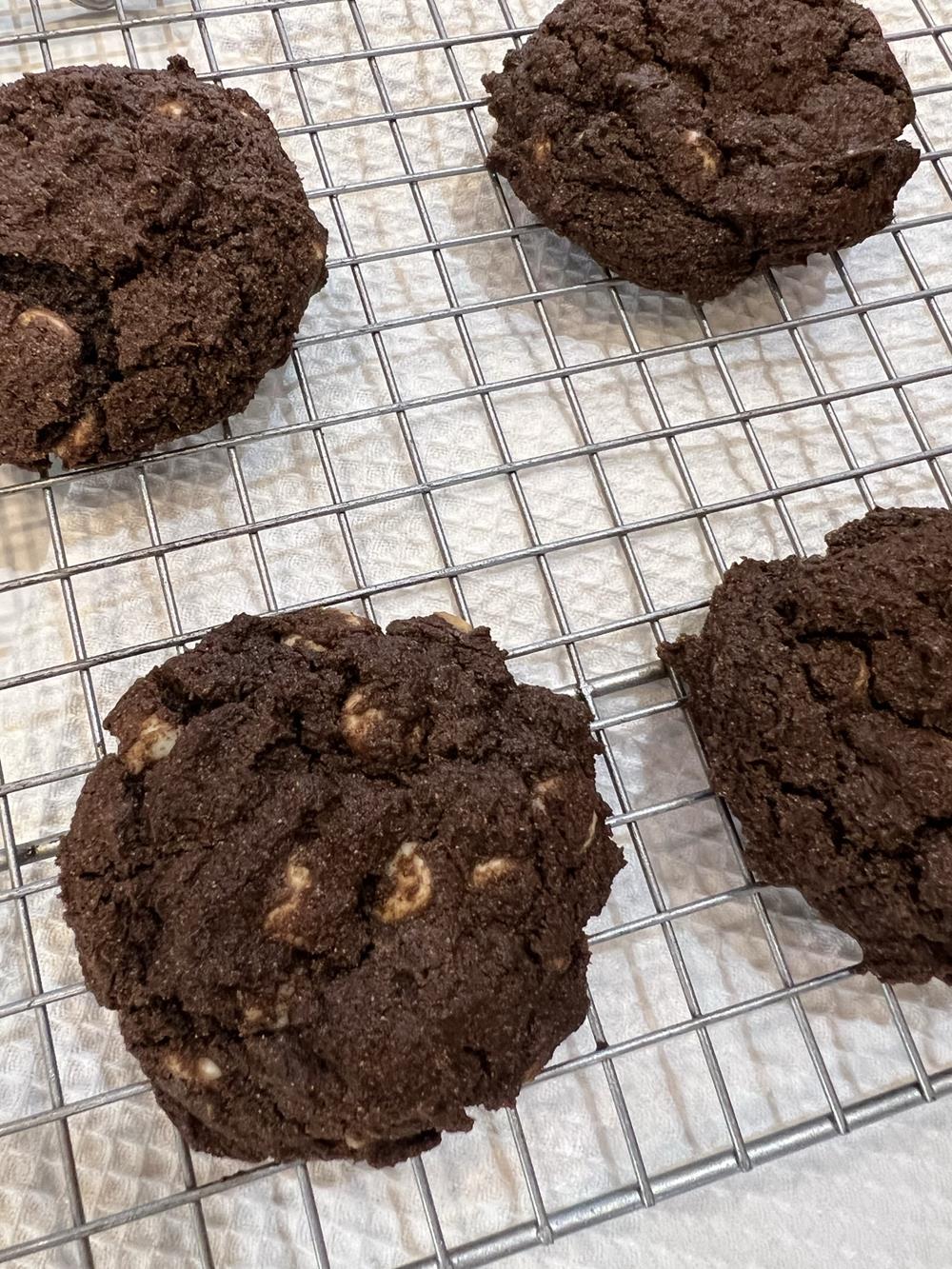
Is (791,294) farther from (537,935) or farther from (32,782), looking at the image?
(32,782)

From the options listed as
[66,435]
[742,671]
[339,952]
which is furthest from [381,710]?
[66,435]

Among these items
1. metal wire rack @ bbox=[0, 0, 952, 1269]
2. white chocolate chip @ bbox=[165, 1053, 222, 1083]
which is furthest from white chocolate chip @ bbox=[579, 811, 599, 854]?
white chocolate chip @ bbox=[165, 1053, 222, 1083]

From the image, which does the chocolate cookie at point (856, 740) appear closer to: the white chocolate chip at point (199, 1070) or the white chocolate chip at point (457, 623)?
the white chocolate chip at point (457, 623)

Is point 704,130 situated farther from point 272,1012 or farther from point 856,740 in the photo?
point 272,1012

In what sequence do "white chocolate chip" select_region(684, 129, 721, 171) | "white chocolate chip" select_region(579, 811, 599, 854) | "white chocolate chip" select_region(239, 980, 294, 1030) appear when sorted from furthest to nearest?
"white chocolate chip" select_region(684, 129, 721, 171) → "white chocolate chip" select_region(579, 811, 599, 854) → "white chocolate chip" select_region(239, 980, 294, 1030)

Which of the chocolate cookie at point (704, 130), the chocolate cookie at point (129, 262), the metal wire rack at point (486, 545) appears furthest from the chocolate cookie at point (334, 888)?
the chocolate cookie at point (704, 130)

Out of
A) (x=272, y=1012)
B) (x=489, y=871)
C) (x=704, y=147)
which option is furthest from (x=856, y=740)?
(x=704, y=147)

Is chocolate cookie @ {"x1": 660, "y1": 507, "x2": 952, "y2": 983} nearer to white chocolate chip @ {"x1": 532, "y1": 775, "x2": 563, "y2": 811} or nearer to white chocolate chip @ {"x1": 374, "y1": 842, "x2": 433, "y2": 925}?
white chocolate chip @ {"x1": 532, "y1": 775, "x2": 563, "y2": 811}
